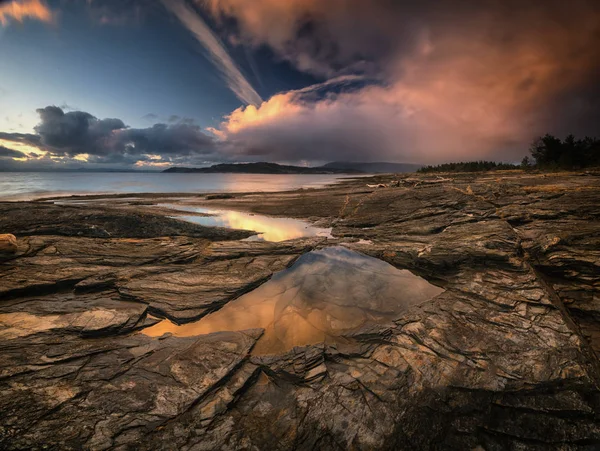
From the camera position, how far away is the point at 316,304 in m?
9.89


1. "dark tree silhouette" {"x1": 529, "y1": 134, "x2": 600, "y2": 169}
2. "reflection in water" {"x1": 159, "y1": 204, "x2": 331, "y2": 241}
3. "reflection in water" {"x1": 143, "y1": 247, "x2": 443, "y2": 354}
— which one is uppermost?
"dark tree silhouette" {"x1": 529, "y1": 134, "x2": 600, "y2": 169}

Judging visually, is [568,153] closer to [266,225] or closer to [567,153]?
[567,153]

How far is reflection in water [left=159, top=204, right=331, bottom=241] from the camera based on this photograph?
65.1 feet

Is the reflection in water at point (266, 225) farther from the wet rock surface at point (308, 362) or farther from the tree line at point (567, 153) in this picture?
the tree line at point (567, 153)

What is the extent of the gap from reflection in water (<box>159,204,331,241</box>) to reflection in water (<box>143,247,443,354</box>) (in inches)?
261

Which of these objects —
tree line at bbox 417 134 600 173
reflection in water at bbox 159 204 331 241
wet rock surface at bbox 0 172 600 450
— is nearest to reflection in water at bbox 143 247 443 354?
wet rock surface at bbox 0 172 600 450

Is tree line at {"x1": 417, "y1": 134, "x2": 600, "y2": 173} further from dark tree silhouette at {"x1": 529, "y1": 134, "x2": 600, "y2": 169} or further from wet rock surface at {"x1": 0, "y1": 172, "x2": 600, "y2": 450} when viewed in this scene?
wet rock surface at {"x1": 0, "y1": 172, "x2": 600, "y2": 450}

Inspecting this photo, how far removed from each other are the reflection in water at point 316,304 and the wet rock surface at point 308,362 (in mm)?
630

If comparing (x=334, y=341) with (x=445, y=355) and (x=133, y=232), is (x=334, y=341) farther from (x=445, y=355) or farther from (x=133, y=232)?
(x=133, y=232)

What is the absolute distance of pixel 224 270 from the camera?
12.5 m

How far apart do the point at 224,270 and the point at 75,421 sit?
7799 mm

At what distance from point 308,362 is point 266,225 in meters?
18.2

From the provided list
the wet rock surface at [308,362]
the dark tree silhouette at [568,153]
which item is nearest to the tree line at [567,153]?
the dark tree silhouette at [568,153]

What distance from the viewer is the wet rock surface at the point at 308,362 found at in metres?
4.92
